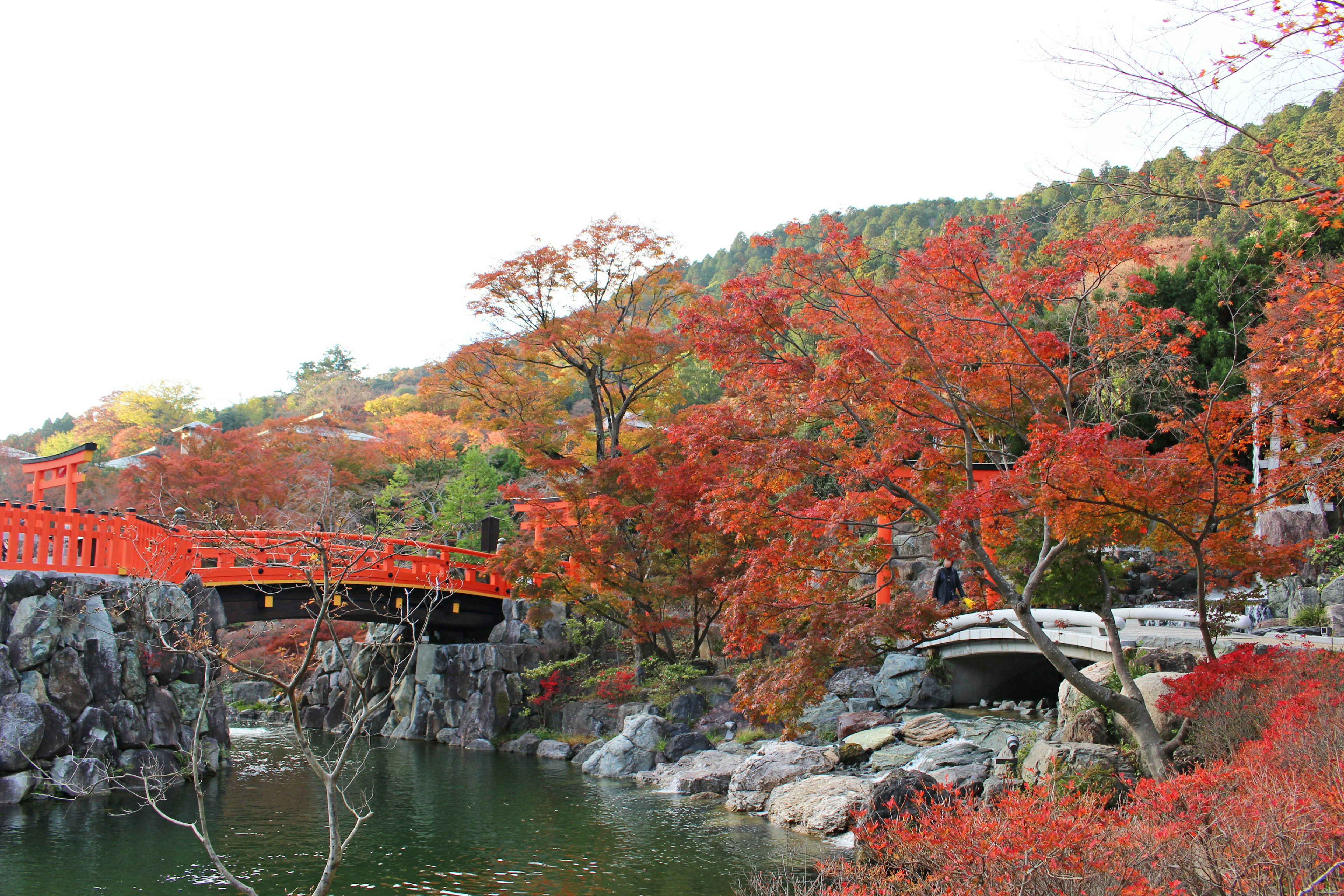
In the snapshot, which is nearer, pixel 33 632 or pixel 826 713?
pixel 33 632

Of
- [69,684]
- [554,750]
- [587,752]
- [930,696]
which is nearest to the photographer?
[69,684]

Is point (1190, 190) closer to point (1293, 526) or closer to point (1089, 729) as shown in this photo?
point (1089, 729)

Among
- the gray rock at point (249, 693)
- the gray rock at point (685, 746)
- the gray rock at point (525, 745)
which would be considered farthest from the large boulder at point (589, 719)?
the gray rock at point (249, 693)

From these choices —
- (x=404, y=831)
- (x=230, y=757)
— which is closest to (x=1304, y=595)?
(x=404, y=831)

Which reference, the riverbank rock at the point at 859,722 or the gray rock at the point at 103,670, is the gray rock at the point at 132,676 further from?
the riverbank rock at the point at 859,722

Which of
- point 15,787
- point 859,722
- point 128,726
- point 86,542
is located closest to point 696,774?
point 859,722

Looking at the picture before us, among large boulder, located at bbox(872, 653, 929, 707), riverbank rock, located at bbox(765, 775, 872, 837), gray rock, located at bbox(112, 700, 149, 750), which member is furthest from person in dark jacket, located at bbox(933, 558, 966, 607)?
gray rock, located at bbox(112, 700, 149, 750)

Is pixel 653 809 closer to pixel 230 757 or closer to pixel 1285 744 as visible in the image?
pixel 1285 744

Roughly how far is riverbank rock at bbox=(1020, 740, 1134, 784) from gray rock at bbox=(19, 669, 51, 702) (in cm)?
1097

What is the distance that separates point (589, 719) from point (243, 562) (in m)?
6.53

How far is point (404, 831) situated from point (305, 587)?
22.7 feet

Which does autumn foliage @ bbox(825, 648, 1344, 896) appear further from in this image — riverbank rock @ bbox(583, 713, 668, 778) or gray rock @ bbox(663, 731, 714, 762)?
riverbank rock @ bbox(583, 713, 668, 778)

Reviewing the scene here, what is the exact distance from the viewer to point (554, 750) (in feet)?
51.2

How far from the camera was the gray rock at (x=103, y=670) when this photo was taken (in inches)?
434
